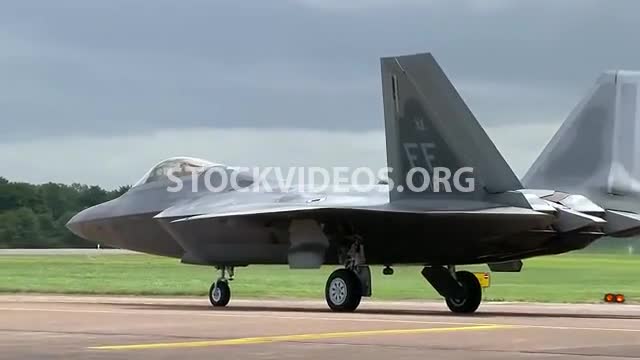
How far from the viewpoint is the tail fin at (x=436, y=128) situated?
22.4 m

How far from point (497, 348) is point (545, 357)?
1.21m

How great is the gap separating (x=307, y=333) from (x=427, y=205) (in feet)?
22.3

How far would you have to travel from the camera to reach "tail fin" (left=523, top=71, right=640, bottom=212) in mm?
23906

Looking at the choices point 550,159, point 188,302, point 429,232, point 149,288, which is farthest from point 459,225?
point 149,288

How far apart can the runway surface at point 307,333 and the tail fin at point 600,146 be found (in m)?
2.67

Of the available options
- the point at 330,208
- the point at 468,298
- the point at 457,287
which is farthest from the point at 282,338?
the point at 457,287

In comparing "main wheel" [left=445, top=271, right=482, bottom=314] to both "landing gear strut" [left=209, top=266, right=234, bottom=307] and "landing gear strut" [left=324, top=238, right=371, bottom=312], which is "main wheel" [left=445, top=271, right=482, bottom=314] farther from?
"landing gear strut" [left=209, top=266, right=234, bottom=307]

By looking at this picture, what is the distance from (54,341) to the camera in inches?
596

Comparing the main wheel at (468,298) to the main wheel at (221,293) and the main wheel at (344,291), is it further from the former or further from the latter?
the main wheel at (221,293)

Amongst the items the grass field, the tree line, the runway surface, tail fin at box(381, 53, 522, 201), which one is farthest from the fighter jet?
the tree line

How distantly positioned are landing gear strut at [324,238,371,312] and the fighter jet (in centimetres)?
3

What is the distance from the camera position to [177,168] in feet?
92.9

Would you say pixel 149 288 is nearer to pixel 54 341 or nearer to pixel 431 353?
pixel 54 341

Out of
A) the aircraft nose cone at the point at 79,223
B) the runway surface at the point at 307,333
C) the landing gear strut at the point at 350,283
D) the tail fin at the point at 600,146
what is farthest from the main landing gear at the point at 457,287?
the aircraft nose cone at the point at 79,223
